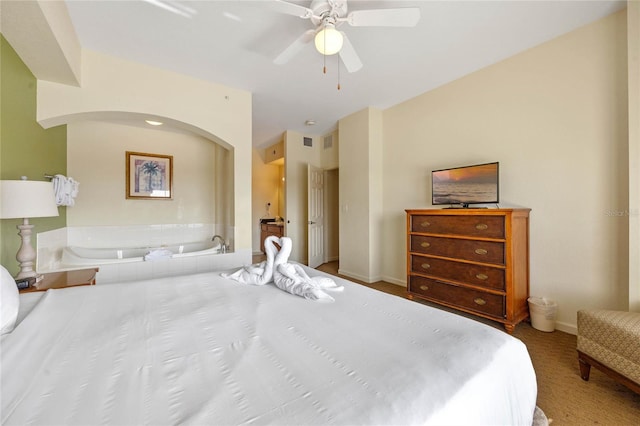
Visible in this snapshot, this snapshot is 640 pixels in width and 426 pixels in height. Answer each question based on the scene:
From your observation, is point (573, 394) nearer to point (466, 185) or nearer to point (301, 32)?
point (466, 185)

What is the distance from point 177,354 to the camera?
0.89 meters

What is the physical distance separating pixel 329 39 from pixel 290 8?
1.00 feet

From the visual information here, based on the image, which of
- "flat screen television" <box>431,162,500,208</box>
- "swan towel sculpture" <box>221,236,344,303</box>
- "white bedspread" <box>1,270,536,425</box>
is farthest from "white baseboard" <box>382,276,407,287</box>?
"white bedspread" <box>1,270,536,425</box>

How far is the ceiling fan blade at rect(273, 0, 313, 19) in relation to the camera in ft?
5.19

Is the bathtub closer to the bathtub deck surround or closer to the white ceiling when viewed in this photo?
the bathtub deck surround

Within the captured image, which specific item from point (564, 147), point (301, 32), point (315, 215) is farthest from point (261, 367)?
point (315, 215)

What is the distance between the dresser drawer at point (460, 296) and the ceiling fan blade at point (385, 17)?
7.91ft

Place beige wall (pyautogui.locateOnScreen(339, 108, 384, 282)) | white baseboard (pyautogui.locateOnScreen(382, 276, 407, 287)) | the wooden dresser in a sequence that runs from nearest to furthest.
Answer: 1. the wooden dresser
2. white baseboard (pyautogui.locateOnScreen(382, 276, 407, 287))
3. beige wall (pyautogui.locateOnScreen(339, 108, 384, 282))

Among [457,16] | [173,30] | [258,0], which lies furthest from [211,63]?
[457,16]

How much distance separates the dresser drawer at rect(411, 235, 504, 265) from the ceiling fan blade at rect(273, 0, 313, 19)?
241cm

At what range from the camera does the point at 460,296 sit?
8.74 feet

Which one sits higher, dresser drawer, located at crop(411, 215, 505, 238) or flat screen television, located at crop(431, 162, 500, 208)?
flat screen television, located at crop(431, 162, 500, 208)

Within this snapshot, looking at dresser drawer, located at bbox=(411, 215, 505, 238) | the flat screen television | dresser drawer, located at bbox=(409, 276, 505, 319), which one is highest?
the flat screen television

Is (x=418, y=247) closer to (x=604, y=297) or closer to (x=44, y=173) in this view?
(x=604, y=297)
